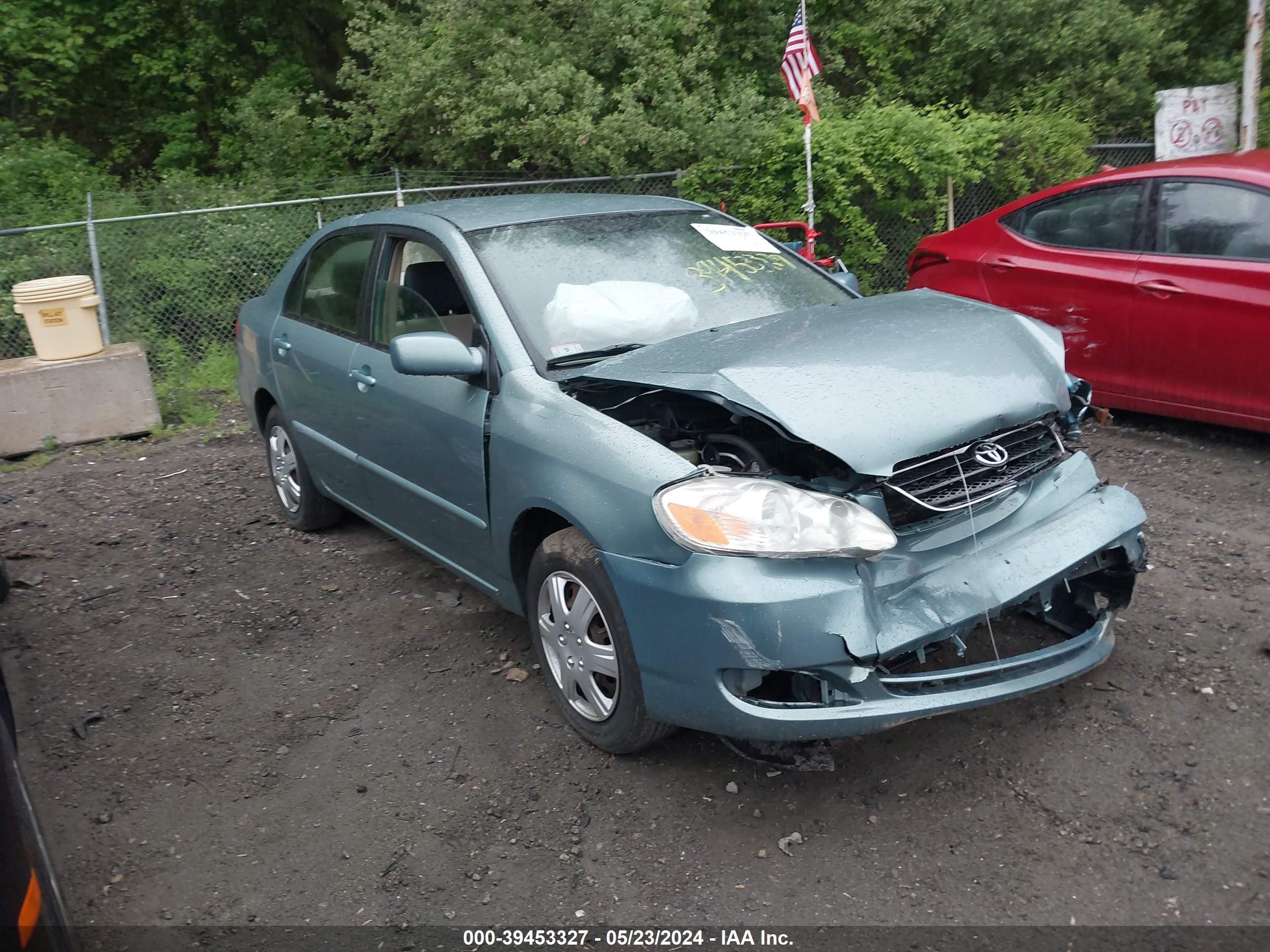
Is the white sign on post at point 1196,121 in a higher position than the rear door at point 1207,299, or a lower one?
higher

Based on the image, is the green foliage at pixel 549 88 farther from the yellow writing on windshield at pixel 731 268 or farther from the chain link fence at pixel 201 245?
the yellow writing on windshield at pixel 731 268

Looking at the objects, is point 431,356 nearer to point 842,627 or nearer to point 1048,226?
point 842,627

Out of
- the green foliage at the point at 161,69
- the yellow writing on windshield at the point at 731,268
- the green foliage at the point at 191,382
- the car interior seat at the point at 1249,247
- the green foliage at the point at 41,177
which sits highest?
the green foliage at the point at 161,69

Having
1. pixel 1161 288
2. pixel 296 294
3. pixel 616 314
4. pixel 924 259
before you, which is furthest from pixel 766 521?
pixel 924 259

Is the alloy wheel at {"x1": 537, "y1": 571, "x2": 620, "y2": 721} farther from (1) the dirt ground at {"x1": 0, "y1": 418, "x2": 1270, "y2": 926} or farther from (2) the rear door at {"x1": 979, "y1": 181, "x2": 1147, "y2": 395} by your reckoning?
(2) the rear door at {"x1": 979, "y1": 181, "x2": 1147, "y2": 395}

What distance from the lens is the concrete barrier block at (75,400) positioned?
808cm

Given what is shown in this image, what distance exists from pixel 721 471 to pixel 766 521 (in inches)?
11.0

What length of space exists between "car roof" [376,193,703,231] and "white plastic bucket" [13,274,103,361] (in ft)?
14.3

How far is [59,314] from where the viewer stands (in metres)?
8.12

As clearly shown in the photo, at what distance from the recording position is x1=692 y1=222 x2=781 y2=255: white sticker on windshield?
467 centimetres

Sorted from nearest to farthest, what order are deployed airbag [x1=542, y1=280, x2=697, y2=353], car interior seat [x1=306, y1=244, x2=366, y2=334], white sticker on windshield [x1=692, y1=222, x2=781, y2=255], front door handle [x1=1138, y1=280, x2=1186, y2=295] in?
deployed airbag [x1=542, y1=280, x2=697, y2=353], white sticker on windshield [x1=692, y1=222, x2=781, y2=255], car interior seat [x1=306, y1=244, x2=366, y2=334], front door handle [x1=1138, y1=280, x2=1186, y2=295]

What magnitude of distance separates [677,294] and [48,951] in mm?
2995

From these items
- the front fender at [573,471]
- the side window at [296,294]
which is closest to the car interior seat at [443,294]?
the front fender at [573,471]

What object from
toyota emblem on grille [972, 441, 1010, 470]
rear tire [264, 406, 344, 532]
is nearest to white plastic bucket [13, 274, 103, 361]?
rear tire [264, 406, 344, 532]
